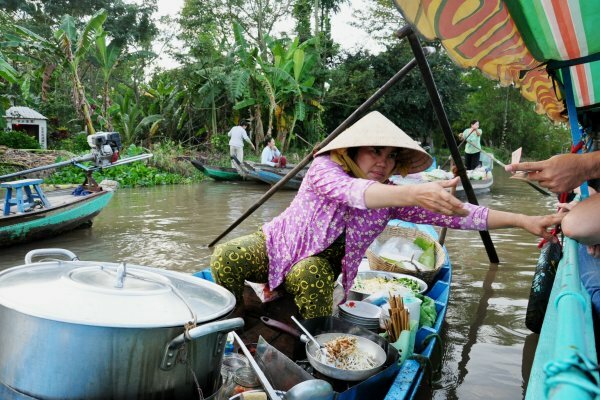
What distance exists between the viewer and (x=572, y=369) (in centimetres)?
66

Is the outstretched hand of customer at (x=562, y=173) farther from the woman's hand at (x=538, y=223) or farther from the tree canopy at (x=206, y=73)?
the tree canopy at (x=206, y=73)

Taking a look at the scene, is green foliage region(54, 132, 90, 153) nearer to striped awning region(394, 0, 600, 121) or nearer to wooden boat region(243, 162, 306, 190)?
wooden boat region(243, 162, 306, 190)

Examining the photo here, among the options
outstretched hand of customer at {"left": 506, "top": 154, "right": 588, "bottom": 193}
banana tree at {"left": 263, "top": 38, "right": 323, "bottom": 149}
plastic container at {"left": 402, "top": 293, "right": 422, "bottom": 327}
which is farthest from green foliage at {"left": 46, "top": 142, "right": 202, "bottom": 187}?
outstretched hand of customer at {"left": 506, "top": 154, "right": 588, "bottom": 193}

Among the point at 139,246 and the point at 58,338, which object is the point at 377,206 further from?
the point at 139,246

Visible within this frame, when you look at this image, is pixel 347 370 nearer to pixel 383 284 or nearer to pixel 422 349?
pixel 422 349

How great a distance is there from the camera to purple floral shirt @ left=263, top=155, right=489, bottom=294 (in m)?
2.06

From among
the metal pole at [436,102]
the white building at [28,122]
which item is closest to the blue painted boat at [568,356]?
A: the metal pole at [436,102]

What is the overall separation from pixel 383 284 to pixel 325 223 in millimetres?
1334

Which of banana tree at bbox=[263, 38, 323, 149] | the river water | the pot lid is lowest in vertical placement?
the river water

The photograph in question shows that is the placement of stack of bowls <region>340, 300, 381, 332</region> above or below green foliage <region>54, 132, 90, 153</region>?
below

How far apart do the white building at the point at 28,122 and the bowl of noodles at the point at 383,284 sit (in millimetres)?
13538

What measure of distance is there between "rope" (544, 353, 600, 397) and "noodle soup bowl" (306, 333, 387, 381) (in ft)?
4.01

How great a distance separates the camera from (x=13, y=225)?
18.0ft

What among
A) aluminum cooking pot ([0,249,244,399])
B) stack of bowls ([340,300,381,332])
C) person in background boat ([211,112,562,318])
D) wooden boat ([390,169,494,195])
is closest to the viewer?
aluminum cooking pot ([0,249,244,399])
